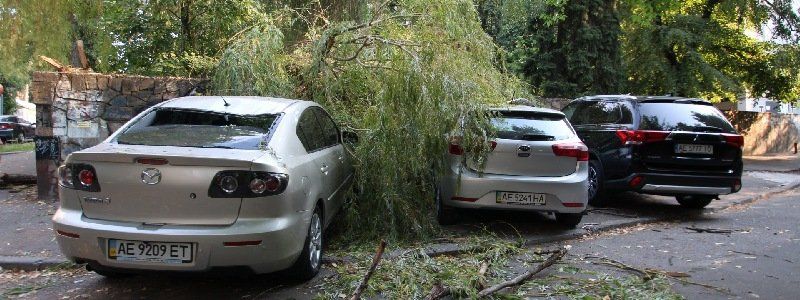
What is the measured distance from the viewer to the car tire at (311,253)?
4.54 m

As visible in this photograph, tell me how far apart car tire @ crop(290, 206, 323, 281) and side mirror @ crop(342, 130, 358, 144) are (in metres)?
1.53

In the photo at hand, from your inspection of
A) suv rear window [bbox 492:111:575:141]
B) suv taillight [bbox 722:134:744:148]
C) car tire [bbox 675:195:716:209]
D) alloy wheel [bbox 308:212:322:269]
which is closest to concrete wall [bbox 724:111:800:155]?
car tire [bbox 675:195:716:209]

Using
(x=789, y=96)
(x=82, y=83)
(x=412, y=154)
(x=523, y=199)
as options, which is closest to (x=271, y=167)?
(x=412, y=154)

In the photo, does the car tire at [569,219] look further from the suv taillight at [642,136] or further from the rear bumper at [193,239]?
the rear bumper at [193,239]

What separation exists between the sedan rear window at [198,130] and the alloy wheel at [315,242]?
2.58 feet

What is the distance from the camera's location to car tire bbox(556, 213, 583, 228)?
266 inches

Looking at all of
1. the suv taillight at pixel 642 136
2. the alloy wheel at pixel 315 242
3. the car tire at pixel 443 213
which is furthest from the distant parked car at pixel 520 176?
the alloy wheel at pixel 315 242

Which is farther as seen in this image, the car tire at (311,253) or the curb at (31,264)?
the curb at (31,264)

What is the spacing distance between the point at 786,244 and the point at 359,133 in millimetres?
4618

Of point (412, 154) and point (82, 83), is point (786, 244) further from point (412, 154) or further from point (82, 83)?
point (82, 83)

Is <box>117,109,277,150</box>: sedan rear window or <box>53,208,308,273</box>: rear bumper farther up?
<box>117,109,277,150</box>: sedan rear window

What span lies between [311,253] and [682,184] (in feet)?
16.8

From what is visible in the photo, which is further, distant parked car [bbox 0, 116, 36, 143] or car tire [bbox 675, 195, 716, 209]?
distant parked car [bbox 0, 116, 36, 143]

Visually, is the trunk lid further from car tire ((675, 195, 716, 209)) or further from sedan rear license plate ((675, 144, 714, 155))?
car tire ((675, 195, 716, 209))
